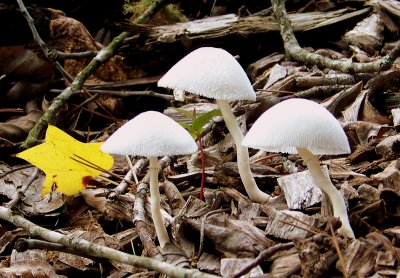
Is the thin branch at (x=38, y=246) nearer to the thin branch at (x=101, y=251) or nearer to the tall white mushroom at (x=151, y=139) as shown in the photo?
the thin branch at (x=101, y=251)

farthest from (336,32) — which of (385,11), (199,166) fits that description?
(199,166)

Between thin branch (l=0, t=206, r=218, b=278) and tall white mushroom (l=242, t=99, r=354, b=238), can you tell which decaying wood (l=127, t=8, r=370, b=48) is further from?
tall white mushroom (l=242, t=99, r=354, b=238)

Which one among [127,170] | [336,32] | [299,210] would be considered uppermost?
[336,32]

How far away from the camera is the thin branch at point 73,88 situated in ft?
9.40

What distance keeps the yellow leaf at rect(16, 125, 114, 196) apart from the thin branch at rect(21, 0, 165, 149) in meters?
0.65

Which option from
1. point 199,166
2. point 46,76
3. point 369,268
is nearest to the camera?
point 369,268

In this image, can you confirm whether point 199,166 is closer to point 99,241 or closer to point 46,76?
point 99,241

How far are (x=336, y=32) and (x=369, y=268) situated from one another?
105 inches

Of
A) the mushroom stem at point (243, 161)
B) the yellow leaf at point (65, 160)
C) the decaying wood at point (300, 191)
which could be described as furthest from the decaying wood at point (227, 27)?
the decaying wood at point (300, 191)

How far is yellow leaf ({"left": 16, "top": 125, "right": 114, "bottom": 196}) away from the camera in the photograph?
2121 millimetres

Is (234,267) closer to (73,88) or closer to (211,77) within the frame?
(211,77)

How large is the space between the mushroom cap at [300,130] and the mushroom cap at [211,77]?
0.23m

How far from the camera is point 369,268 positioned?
1.44 m

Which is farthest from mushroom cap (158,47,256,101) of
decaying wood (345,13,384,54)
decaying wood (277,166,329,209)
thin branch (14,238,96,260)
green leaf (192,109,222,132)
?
decaying wood (345,13,384,54)
